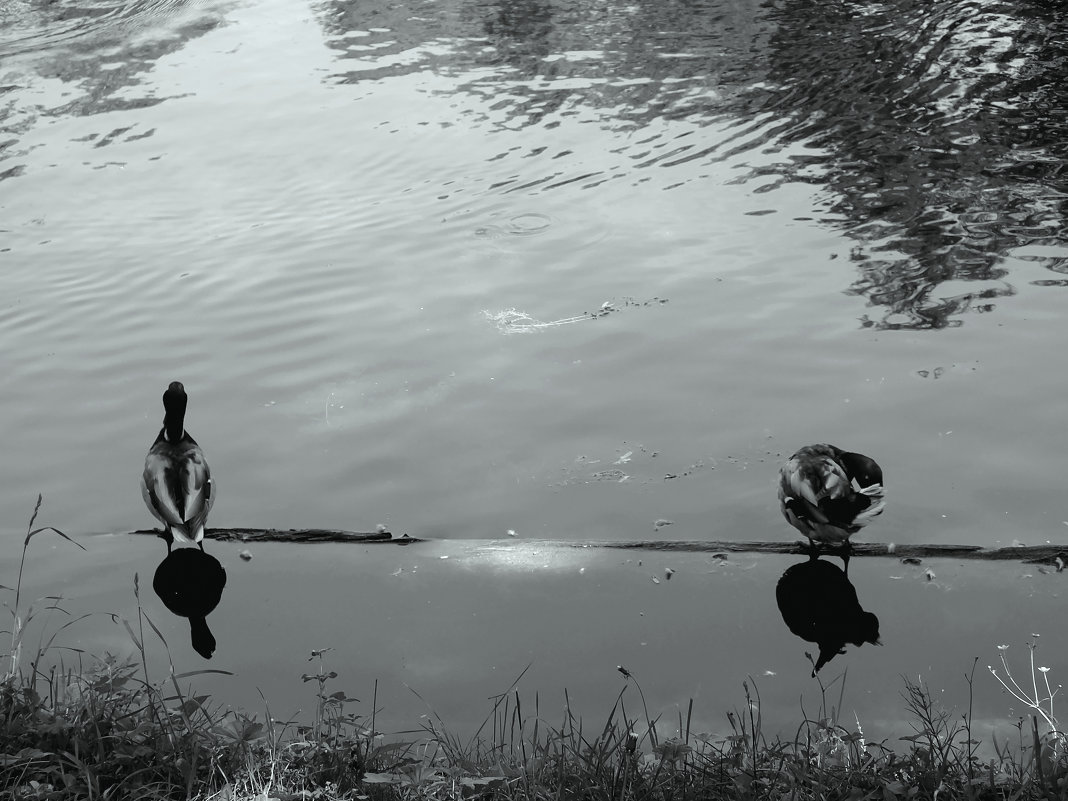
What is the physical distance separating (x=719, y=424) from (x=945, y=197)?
4410 mm

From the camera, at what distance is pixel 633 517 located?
6.85 meters

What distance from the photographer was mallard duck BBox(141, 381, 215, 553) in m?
6.52

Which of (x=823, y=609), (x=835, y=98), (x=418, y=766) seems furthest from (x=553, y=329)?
Result: (x=835, y=98)

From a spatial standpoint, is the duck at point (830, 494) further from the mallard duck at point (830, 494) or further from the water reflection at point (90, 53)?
the water reflection at point (90, 53)

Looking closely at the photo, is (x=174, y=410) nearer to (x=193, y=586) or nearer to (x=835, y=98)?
(x=193, y=586)

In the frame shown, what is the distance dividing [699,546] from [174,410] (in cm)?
306

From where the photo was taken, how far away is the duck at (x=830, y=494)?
5.98 m

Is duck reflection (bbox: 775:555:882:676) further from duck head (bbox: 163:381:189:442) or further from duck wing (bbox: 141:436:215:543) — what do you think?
duck head (bbox: 163:381:189:442)

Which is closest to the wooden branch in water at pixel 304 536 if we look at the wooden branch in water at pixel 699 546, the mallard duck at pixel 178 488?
the wooden branch in water at pixel 699 546

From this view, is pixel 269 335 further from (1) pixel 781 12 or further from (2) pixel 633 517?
(1) pixel 781 12

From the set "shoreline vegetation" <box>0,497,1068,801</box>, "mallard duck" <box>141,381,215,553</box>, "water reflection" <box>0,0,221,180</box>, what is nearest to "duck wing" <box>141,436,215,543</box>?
"mallard duck" <box>141,381,215,553</box>

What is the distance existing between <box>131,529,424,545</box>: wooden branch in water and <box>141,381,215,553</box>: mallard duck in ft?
0.48

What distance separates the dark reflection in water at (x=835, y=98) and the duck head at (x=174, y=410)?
4.91 meters

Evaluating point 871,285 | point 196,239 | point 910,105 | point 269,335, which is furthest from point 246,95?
point 871,285
